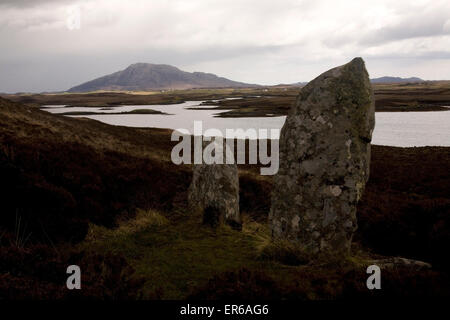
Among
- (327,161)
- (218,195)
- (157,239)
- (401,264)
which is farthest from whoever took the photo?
(218,195)

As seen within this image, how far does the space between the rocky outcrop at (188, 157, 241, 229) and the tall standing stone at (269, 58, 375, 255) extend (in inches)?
126

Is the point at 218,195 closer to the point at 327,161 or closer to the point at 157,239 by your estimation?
the point at 157,239

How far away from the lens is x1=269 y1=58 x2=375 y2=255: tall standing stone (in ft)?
27.1

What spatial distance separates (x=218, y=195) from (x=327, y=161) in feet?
15.2

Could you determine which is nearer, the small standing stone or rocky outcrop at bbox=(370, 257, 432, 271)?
rocky outcrop at bbox=(370, 257, 432, 271)

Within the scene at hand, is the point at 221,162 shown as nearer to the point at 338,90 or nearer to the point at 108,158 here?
the point at 338,90

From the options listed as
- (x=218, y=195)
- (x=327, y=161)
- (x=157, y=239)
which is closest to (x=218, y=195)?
(x=218, y=195)

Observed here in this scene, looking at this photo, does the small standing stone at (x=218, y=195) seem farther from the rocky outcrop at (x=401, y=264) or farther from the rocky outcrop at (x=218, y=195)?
the rocky outcrop at (x=401, y=264)

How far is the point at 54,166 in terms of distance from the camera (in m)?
12.7

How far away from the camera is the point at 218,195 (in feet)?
39.4

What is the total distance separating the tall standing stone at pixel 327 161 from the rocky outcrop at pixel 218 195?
3.21 meters

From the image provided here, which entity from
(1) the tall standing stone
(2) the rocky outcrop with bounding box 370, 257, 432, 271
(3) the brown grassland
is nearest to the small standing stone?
(3) the brown grassland

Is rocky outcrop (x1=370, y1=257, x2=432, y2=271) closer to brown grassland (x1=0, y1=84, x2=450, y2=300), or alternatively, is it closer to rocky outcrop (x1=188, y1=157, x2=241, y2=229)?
brown grassland (x1=0, y1=84, x2=450, y2=300)
